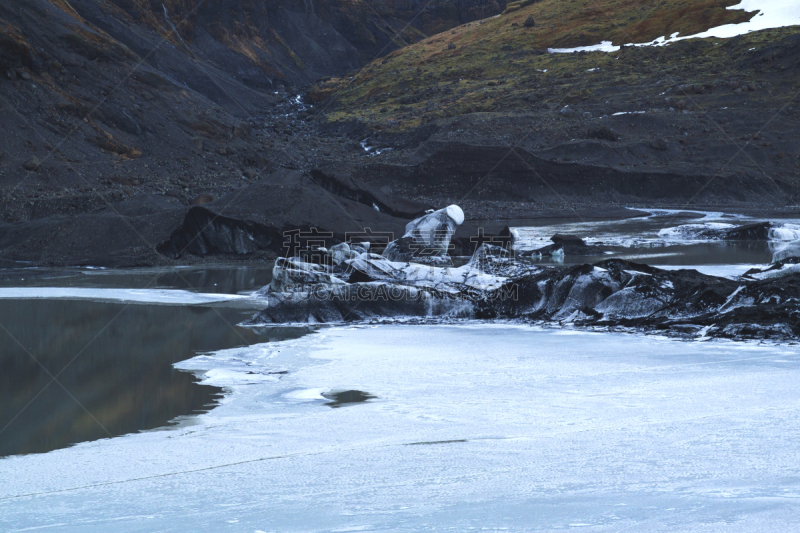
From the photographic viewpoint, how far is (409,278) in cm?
778

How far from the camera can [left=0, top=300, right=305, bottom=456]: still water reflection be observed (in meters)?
3.65

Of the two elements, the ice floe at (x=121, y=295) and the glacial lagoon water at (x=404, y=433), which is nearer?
the glacial lagoon water at (x=404, y=433)

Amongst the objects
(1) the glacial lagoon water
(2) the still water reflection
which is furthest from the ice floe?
(1) the glacial lagoon water

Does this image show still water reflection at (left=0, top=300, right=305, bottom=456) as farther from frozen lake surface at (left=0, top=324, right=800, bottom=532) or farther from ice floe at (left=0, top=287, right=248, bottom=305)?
ice floe at (left=0, top=287, right=248, bottom=305)

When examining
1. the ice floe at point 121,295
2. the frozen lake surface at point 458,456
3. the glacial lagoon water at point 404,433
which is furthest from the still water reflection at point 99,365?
the ice floe at point 121,295

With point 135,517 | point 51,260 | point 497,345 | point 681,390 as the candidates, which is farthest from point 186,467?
point 51,260

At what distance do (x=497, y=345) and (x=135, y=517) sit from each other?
366 centimetres

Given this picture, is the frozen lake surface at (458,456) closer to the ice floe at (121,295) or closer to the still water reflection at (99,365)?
the still water reflection at (99,365)

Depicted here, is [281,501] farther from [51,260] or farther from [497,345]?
[51,260]

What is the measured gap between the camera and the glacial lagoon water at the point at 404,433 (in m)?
2.30

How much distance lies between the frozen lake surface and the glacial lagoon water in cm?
1

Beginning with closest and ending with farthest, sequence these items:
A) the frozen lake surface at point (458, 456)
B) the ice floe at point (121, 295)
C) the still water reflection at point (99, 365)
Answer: the frozen lake surface at point (458, 456), the still water reflection at point (99, 365), the ice floe at point (121, 295)

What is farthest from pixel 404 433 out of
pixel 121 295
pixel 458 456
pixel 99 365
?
pixel 121 295

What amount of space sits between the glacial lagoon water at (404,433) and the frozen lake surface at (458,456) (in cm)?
1
